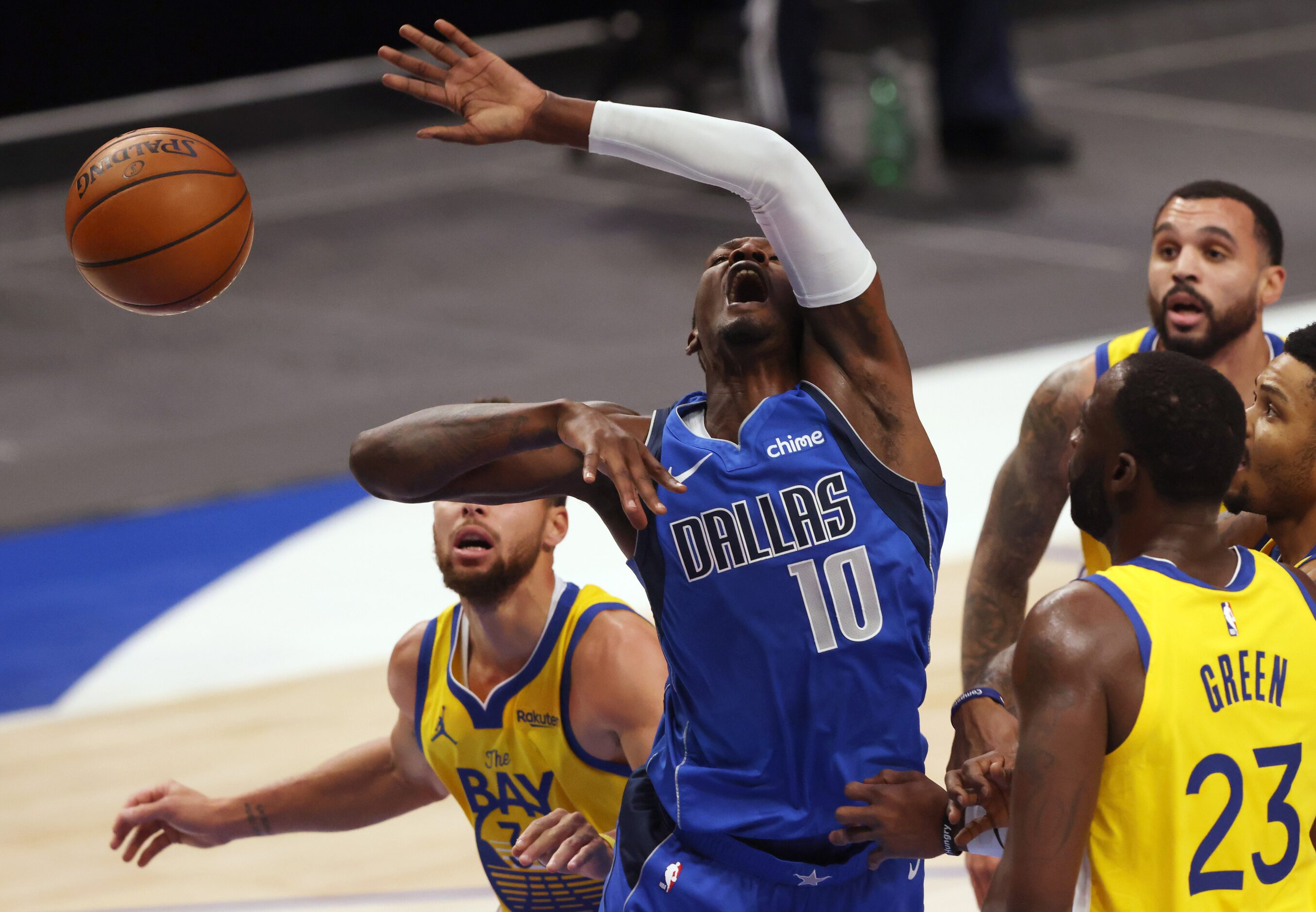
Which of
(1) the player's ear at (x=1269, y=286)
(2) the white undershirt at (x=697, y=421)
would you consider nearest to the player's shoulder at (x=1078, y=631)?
(2) the white undershirt at (x=697, y=421)

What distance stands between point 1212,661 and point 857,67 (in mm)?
13040

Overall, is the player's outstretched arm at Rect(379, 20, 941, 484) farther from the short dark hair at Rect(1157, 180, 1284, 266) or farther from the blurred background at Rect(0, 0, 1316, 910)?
the blurred background at Rect(0, 0, 1316, 910)

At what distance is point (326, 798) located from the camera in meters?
4.63

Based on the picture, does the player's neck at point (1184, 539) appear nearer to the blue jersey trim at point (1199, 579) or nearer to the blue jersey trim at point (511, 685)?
the blue jersey trim at point (1199, 579)

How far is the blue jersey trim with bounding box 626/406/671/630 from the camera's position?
3.31 meters

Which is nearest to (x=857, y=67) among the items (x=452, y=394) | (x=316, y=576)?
(x=452, y=394)

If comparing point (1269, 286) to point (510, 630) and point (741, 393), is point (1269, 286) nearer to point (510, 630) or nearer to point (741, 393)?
point (741, 393)

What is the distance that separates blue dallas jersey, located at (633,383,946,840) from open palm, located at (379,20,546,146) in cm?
67

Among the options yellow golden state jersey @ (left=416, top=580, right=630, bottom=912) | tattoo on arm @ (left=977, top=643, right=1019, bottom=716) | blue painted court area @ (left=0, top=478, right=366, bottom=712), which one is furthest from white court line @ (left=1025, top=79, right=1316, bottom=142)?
yellow golden state jersey @ (left=416, top=580, right=630, bottom=912)

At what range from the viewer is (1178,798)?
9.01ft

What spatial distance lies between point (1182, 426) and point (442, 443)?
Answer: 1388mm

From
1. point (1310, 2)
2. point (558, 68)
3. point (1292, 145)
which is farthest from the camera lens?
point (1310, 2)

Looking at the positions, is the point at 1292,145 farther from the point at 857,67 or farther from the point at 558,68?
the point at 558,68

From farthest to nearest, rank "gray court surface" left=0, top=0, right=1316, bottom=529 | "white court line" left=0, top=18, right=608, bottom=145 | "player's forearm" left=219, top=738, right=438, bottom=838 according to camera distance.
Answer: "white court line" left=0, top=18, right=608, bottom=145 → "gray court surface" left=0, top=0, right=1316, bottom=529 → "player's forearm" left=219, top=738, right=438, bottom=838
